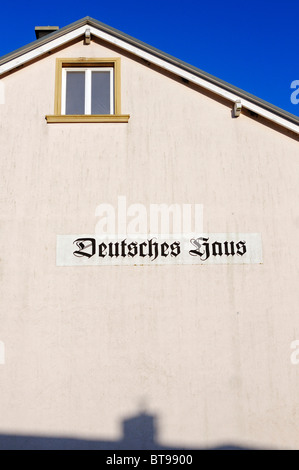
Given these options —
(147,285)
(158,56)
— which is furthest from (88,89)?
(147,285)

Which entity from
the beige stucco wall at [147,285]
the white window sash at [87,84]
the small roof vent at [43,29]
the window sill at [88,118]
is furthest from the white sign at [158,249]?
the small roof vent at [43,29]

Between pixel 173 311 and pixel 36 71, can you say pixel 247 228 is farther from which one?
pixel 36 71

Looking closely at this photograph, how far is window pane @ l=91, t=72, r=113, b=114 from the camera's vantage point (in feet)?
30.0

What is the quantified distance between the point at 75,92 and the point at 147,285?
14.8 feet

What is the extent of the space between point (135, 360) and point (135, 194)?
3214 millimetres

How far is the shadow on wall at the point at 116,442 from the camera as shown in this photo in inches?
299

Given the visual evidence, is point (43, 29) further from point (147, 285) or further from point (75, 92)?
point (147, 285)

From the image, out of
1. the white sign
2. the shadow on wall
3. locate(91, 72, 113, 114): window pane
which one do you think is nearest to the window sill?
locate(91, 72, 113, 114): window pane

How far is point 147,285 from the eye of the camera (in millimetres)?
8188

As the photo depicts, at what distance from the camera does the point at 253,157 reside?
880cm

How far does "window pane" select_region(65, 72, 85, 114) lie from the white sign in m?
2.85

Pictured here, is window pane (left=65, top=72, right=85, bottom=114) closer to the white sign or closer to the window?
the window

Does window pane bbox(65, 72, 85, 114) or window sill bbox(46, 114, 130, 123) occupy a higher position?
window pane bbox(65, 72, 85, 114)

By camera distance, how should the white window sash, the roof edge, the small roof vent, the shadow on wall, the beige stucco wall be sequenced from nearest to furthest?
the shadow on wall, the beige stucco wall, the roof edge, the white window sash, the small roof vent
